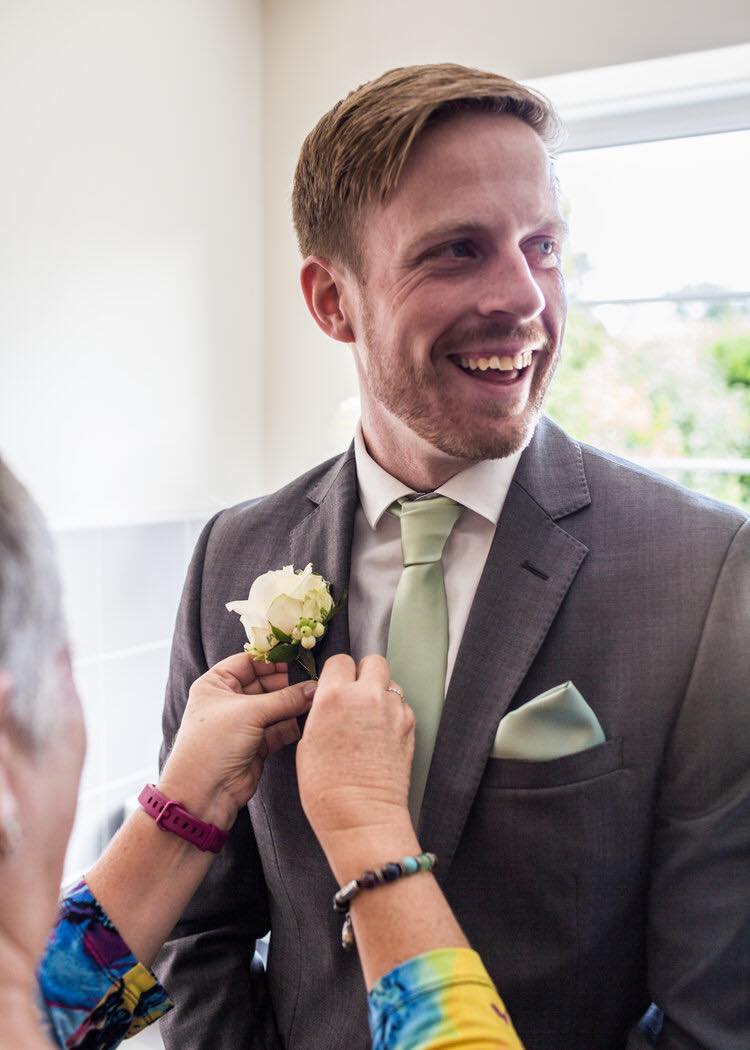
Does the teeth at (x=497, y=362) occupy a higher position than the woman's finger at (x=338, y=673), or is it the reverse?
the teeth at (x=497, y=362)

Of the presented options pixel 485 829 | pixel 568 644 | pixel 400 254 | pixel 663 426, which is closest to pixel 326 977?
pixel 485 829

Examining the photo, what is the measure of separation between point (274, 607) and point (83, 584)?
4.21ft

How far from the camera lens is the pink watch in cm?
107

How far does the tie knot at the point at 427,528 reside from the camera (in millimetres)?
1179

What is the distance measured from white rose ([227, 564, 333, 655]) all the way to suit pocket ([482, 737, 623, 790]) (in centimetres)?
30

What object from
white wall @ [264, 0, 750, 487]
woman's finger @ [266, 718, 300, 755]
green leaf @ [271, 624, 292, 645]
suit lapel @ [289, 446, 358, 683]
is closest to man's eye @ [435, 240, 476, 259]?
suit lapel @ [289, 446, 358, 683]

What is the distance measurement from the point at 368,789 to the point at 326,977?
0.38m

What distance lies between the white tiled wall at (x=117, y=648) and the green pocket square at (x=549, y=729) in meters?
1.44

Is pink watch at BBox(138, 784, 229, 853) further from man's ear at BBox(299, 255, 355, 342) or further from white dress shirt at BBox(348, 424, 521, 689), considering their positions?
man's ear at BBox(299, 255, 355, 342)

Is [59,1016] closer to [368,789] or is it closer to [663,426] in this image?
[368,789]

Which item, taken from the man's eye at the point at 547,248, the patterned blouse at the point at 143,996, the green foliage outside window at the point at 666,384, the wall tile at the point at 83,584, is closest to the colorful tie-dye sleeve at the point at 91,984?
the patterned blouse at the point at 143,996

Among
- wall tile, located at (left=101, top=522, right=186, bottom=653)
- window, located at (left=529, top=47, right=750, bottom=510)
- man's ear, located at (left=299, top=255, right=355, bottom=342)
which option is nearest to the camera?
man's ear, located at (left=299, top=255, right=355, bottom=342)

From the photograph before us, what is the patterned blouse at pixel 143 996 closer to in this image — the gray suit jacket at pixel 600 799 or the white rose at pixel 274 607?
the gray suit jacket at pixel 600 799

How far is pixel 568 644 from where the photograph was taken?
3.47 ft
